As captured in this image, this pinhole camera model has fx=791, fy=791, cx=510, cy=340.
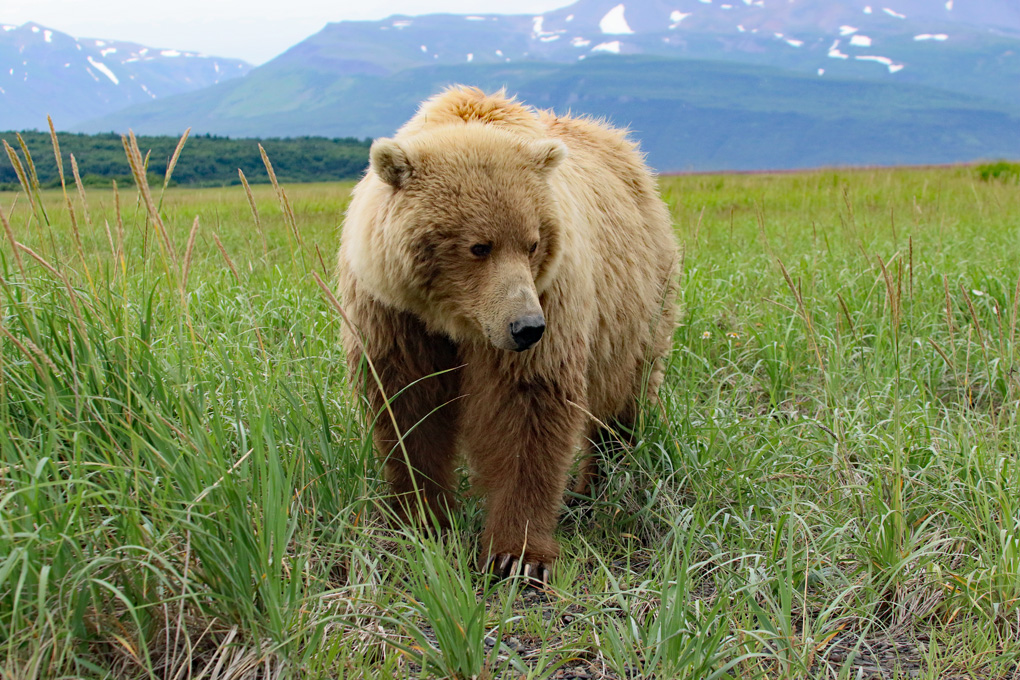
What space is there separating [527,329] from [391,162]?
0.69 metres

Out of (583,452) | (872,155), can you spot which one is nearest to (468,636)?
(583,452)

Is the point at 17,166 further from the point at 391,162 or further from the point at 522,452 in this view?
the point at 522,452

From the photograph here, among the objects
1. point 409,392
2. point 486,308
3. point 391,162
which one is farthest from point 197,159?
point 486,308

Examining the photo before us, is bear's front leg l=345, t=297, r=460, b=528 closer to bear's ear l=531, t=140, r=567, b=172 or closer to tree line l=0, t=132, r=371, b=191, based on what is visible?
bear's ear l=531, t=140, r=567, b=172

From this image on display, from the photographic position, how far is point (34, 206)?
2.54 meters

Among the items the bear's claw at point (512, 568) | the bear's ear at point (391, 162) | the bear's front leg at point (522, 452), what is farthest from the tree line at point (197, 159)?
the bear's claw at point (512, 568)

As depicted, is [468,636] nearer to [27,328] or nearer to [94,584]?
[94,584]

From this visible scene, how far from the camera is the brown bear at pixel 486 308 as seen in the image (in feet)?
8.04

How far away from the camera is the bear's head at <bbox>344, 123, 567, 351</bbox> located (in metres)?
2.39

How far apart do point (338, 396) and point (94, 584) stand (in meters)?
1.59

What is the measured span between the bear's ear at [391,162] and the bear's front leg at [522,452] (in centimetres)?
68

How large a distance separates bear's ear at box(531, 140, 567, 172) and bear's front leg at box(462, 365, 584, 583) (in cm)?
71

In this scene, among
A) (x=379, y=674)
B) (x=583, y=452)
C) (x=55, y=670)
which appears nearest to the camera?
(x=55, y=670)

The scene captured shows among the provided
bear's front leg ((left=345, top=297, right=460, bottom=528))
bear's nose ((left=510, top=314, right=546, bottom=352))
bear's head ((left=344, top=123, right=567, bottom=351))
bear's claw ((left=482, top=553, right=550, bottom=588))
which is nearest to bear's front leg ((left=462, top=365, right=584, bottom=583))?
bear's claw ((left=482, top=553, right=550, bottom=588))
